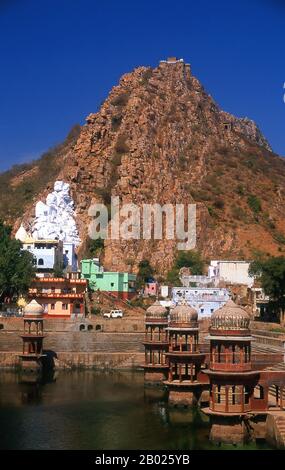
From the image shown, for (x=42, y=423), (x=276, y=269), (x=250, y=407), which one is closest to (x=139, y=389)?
(x=42, y=423)

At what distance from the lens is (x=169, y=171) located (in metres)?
86.9

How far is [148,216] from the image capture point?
79.8 meters

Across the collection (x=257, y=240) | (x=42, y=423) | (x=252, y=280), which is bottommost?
(x=42, y=423)

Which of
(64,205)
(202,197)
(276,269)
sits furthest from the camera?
(202,197)

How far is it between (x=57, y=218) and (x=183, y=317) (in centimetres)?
4525

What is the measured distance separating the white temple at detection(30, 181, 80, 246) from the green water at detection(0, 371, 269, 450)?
36181 millimetres

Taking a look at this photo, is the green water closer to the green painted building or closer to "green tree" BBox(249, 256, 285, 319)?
"green tree" BBox(249, 256, 285, 319)

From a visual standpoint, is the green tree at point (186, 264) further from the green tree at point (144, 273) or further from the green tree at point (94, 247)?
the green tree at point (94, 247)

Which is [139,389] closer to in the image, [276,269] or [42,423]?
[42,423]

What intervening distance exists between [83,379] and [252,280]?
34375mm

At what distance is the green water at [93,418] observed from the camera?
23984 mm

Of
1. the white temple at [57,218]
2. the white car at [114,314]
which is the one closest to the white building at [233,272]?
the white car at [114,314]

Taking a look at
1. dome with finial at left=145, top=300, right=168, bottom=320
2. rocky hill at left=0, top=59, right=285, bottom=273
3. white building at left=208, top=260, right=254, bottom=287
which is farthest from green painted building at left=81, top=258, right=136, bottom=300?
dome with finial at left=145, top=300, right=168, bottom=320

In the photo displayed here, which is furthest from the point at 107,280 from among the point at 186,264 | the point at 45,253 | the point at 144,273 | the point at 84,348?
the point at 84,348
